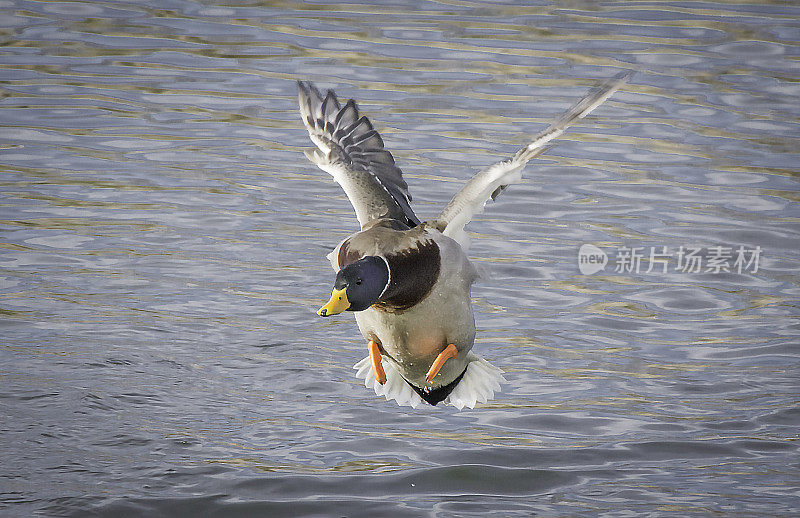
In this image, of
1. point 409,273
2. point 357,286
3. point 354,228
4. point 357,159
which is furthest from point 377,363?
point 354,228

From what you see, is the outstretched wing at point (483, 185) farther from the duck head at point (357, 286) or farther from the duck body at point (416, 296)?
the duck head at point (357, 286)

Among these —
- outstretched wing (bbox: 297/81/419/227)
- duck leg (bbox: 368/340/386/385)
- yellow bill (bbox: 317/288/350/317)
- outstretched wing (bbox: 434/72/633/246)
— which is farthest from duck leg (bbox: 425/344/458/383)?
yellow bill (bbox: 317/288/350/317)

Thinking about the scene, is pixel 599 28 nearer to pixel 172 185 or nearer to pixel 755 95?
pixel 755 95

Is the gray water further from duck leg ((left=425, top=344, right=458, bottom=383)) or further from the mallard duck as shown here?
duck leg ((left=425, top=344, right=458, bottom=383))

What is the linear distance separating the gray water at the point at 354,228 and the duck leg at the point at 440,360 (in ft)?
1.82

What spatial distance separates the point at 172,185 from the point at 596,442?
4215 mm

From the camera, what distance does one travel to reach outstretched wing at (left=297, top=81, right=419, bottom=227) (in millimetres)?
5461

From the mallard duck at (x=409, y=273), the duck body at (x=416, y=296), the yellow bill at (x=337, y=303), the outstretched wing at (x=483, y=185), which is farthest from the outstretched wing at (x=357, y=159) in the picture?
the yellow bill at (x=337, y=303)

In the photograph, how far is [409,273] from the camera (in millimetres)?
4684

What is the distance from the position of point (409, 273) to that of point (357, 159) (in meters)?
1.34

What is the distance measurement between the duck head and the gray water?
113 centimetres

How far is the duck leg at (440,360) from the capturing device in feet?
16.5

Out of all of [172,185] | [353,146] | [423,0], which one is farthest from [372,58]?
[353,146]

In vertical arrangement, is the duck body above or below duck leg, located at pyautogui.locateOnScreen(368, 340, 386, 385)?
above
